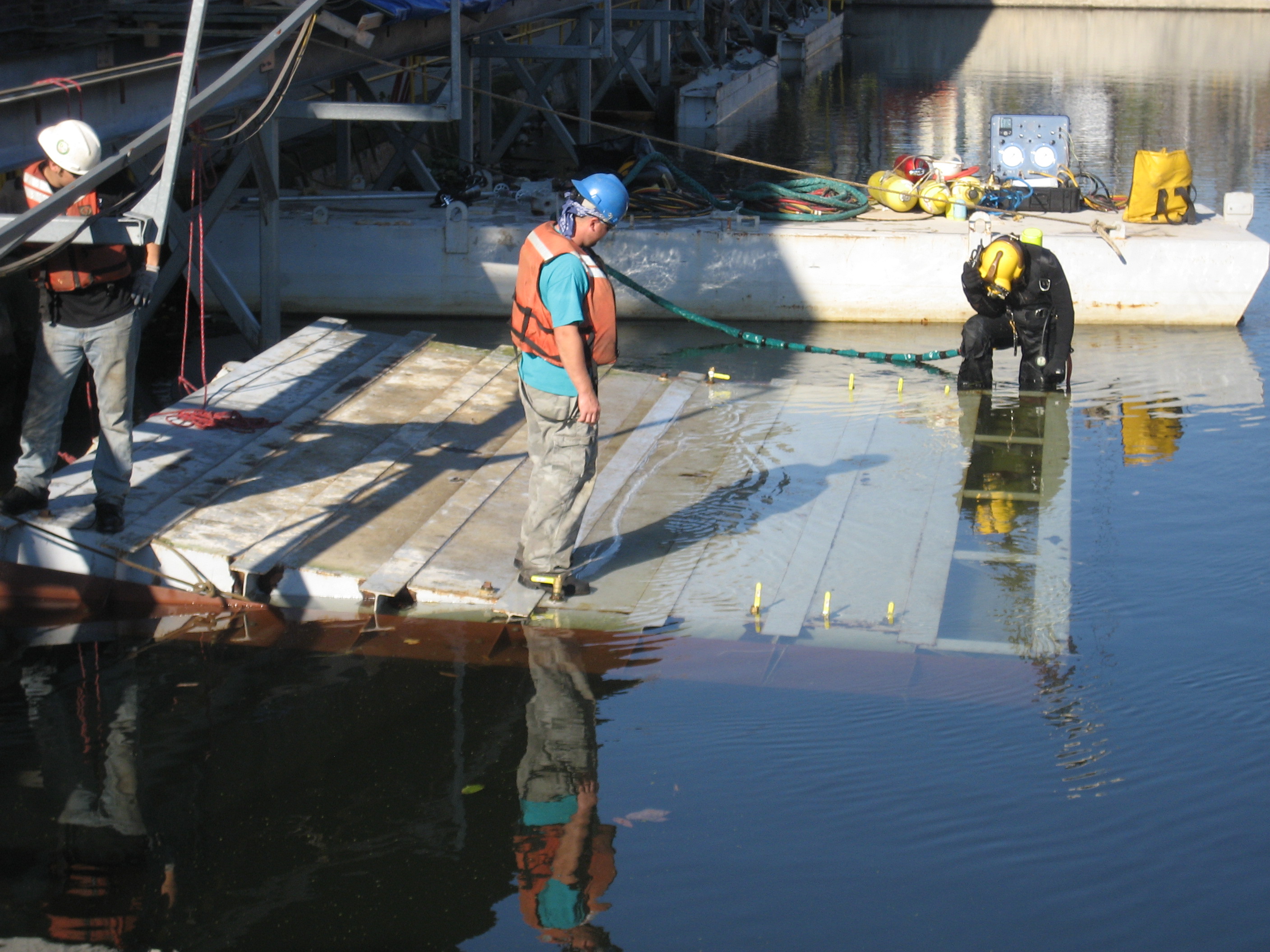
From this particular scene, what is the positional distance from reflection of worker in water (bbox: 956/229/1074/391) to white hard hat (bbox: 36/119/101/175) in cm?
533

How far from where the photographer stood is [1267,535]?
6984 millimetres

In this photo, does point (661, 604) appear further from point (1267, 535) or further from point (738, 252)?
point (738, 252)

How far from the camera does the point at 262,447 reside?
23.2 ft

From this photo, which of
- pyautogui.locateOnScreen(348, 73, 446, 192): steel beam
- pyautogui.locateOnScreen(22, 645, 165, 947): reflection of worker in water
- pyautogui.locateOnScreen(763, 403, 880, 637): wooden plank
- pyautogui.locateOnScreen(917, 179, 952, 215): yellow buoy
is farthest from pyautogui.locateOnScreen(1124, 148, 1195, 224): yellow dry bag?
pyautogui.locateOnScreen(22, 645, 165, 947): reflection of worker in water

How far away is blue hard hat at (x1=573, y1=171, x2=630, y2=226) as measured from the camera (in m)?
5.14

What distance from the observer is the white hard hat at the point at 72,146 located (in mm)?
5465

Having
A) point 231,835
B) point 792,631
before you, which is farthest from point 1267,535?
point 231,835

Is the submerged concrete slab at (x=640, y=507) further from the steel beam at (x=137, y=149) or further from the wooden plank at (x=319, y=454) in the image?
the steel beam at (x=137, y=149)

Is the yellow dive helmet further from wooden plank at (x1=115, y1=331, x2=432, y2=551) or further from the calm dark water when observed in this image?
wooden plank at (x1=115, y1=331, x2=432, y2=551)

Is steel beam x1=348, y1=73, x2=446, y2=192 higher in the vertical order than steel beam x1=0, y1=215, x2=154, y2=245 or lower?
higher

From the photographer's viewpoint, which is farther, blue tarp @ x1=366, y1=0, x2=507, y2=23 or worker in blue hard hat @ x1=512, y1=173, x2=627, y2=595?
blue tarp @ x1=366, y1=0, x2=507, y2=23

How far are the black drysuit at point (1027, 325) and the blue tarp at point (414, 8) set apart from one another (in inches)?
210

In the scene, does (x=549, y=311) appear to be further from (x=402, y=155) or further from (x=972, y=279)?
(x=402, y=155)

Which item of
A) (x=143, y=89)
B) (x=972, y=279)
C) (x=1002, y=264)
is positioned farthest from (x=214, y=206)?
(x=1002, y=264)
